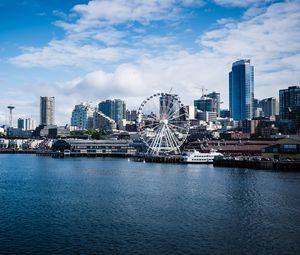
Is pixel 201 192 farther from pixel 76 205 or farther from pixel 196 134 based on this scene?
pixel 196 134

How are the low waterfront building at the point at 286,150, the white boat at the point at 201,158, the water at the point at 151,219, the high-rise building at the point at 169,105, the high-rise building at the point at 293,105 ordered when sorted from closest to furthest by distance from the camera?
the water at the point at 151,219 < the low waterfront building at the point at 286,150 < the white boat at the point at 201,158 < the high-rise building at the point at 169,105 < the high-rise building at the point at 293,105

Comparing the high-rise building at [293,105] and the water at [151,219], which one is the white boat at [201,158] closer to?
the water at [151,219]

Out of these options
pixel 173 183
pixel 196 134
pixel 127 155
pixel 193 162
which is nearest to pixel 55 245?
pixel 173 183

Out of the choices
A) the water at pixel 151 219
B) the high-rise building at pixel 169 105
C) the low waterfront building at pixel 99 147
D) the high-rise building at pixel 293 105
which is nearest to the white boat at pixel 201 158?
the high-rise building at pixel 169 105

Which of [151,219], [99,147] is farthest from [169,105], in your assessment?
[151,219]

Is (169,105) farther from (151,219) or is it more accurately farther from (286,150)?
(151,219)

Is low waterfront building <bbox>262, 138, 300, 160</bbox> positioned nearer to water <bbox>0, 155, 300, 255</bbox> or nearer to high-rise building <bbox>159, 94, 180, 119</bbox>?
high-rise building <bbox>159, 94, 180, 119</bbox>

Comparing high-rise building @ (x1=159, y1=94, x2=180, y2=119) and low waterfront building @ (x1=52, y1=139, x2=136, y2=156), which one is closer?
high-rise building @ (x1=159, y1=94, x2=180, y2=119)

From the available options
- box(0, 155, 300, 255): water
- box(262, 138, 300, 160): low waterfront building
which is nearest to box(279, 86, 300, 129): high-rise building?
box(262, 138, 300, 160): low waterfront building

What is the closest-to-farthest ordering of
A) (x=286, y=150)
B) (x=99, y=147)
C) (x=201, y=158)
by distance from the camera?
(x=286, y=150) → (x=201, y=158) → (x=99, y=147)
